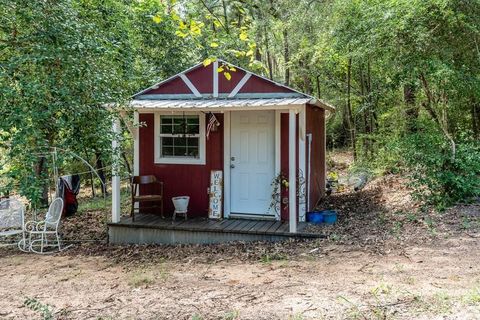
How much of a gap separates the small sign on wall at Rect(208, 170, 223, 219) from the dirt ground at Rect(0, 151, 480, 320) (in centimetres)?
96

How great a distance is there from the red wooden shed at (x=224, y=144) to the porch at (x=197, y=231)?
9.4 inches

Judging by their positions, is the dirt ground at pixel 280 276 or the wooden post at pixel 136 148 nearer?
the dirt ground at pixel 280 276

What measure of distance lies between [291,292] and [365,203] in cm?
519

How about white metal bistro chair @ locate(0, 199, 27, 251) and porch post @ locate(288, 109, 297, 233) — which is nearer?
porch post @ locate(288, 109, 297, 233)

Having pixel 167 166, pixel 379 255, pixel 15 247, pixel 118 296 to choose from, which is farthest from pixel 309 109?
pixel 15 247

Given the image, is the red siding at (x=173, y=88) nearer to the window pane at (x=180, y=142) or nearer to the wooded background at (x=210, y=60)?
the wooded background at (x=210, y=60)

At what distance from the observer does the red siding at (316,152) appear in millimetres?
8012

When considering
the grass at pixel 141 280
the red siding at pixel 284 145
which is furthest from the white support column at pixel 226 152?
the grass at pixel 141 280

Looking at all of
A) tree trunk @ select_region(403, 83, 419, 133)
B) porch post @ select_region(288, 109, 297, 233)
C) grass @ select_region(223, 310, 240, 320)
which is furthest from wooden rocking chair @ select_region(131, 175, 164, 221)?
tree trunk @ select_region(403, 83, 419, 133)

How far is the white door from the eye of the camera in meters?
7.22

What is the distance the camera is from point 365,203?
8.63 m

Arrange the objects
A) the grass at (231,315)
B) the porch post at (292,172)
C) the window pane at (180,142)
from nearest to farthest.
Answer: the grass at (231,315) → the porch post at (292,172) → the window pane at (180,142)

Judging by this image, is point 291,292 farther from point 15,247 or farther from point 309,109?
point 15,247

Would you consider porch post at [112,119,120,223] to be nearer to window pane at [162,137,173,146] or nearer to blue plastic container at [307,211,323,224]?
window pane at [162,137,173,146]
